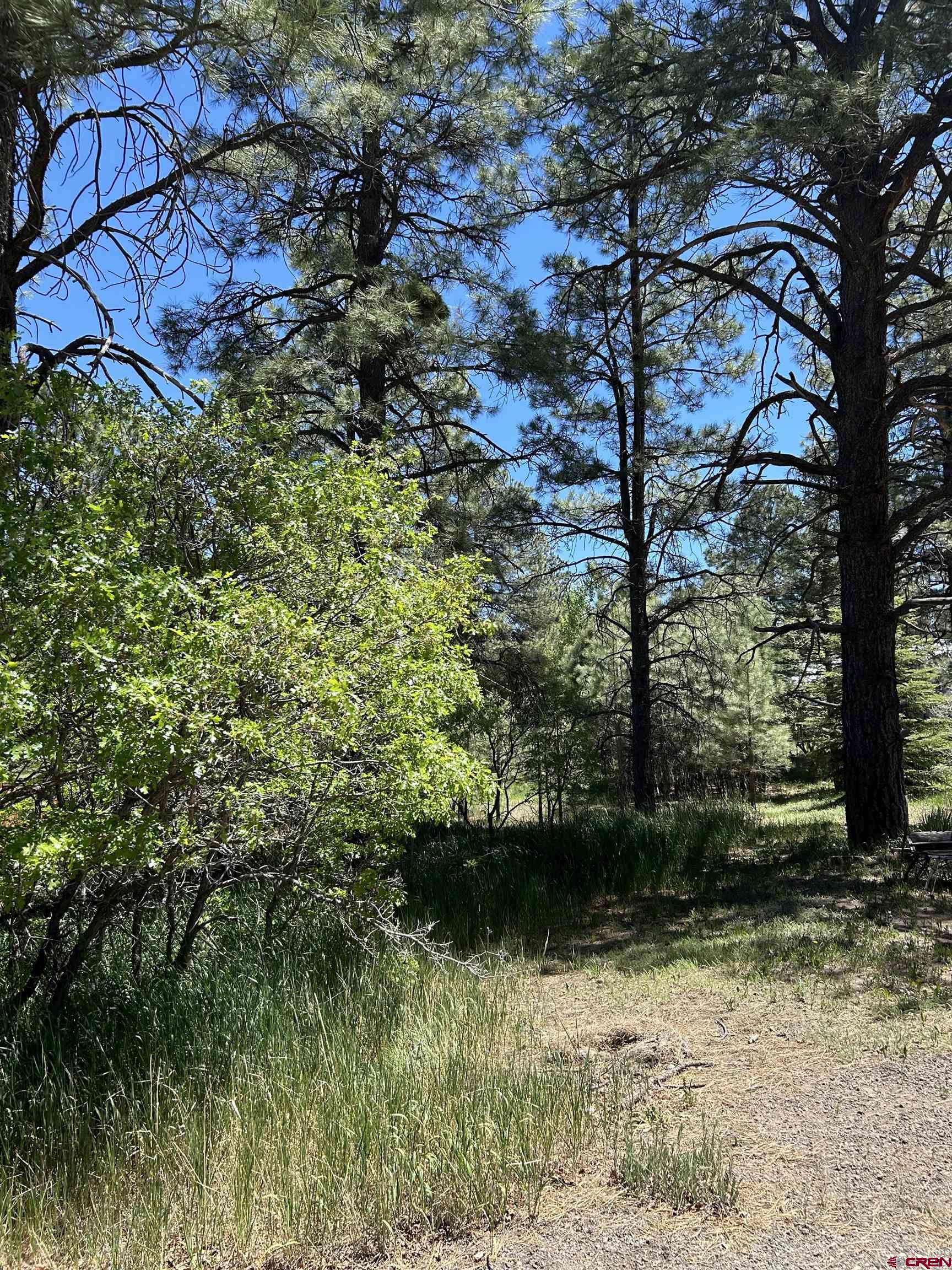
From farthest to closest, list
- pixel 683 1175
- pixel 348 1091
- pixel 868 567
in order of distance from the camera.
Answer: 1. pixel 868 567
2. pixel 348 1091
3. pixel 683 1175

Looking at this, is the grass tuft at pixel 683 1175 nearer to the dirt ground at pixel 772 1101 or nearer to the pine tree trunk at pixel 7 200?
the dirt ground at pixel 772 1101

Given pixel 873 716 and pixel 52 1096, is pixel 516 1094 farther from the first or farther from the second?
pixel 873 716

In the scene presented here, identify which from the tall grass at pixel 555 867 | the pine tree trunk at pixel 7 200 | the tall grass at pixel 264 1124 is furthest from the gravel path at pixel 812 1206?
the pine tree trunk at pixel 7 200

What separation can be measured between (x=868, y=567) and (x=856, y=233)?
3178 mm

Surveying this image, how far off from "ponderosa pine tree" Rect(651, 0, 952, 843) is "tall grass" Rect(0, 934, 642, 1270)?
219 inches

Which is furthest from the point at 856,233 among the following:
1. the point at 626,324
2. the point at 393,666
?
the point at 393,666

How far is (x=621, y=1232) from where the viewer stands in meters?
2.74

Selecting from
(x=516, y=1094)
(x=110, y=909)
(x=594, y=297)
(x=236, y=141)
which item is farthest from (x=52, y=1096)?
(x=594, y=297)

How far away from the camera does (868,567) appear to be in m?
8.13

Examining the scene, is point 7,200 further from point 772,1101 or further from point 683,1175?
point 772,1101

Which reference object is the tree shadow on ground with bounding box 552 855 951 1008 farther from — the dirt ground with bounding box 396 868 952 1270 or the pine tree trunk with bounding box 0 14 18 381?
the pine tree trunk with bounding box 0 14 18 381

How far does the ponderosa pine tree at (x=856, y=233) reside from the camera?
5.71 m

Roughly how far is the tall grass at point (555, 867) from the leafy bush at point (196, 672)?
7.89 feet

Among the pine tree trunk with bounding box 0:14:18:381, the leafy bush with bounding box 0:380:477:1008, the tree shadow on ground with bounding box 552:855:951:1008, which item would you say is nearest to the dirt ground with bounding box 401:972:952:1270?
the tree shadow on ground with bounding box 552:855:951:1008
